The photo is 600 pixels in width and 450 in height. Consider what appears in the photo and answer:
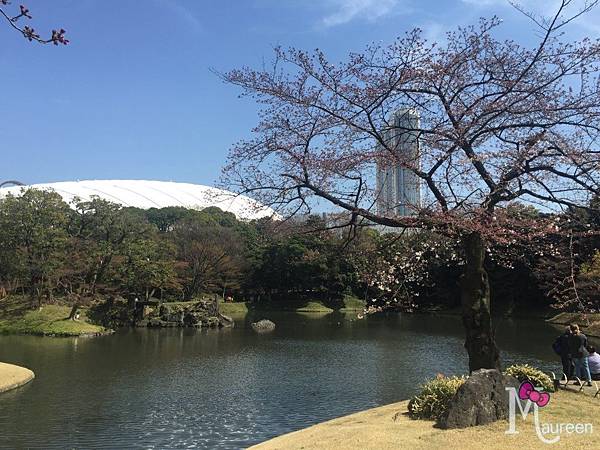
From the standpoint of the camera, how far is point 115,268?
107 feet

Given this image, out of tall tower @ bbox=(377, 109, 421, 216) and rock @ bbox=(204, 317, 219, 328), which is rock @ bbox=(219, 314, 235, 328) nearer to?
rock @ bbox=(204, 317, 219, 328)

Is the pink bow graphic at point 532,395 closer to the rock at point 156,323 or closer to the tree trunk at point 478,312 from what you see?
the tree trunk at point 478,312

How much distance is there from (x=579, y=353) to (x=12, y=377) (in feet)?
45.0

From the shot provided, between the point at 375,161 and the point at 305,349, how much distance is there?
623 inches

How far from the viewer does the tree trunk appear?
7965 millimetres

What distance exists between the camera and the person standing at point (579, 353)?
30.1 feet

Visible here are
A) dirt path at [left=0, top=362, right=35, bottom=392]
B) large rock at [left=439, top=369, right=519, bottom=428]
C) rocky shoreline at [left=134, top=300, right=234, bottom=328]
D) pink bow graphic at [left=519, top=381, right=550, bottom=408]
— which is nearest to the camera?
large rock at [left=439, top=369, right=519, bottom=428]

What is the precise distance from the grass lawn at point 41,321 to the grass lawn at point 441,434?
73.4ft

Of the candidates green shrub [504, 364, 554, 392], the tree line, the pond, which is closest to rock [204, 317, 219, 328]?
the tree line

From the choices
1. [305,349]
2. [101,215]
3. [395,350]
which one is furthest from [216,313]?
[395,350]

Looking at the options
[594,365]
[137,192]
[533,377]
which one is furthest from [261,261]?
[533,377]

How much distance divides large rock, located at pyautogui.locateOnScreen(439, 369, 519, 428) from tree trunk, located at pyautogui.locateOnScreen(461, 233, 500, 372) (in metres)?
1.08

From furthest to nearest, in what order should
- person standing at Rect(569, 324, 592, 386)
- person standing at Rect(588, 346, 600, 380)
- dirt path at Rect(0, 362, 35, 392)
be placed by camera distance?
dirt path at Rect(0, 362, 35, 392), person standing at Rect(588, 346, 600, 380), person standing at Rect(569, 324, 592, 386)

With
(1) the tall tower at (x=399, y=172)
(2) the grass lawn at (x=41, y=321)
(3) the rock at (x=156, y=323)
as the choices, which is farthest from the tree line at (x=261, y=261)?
(3) the rock at (x=156, y=323)
